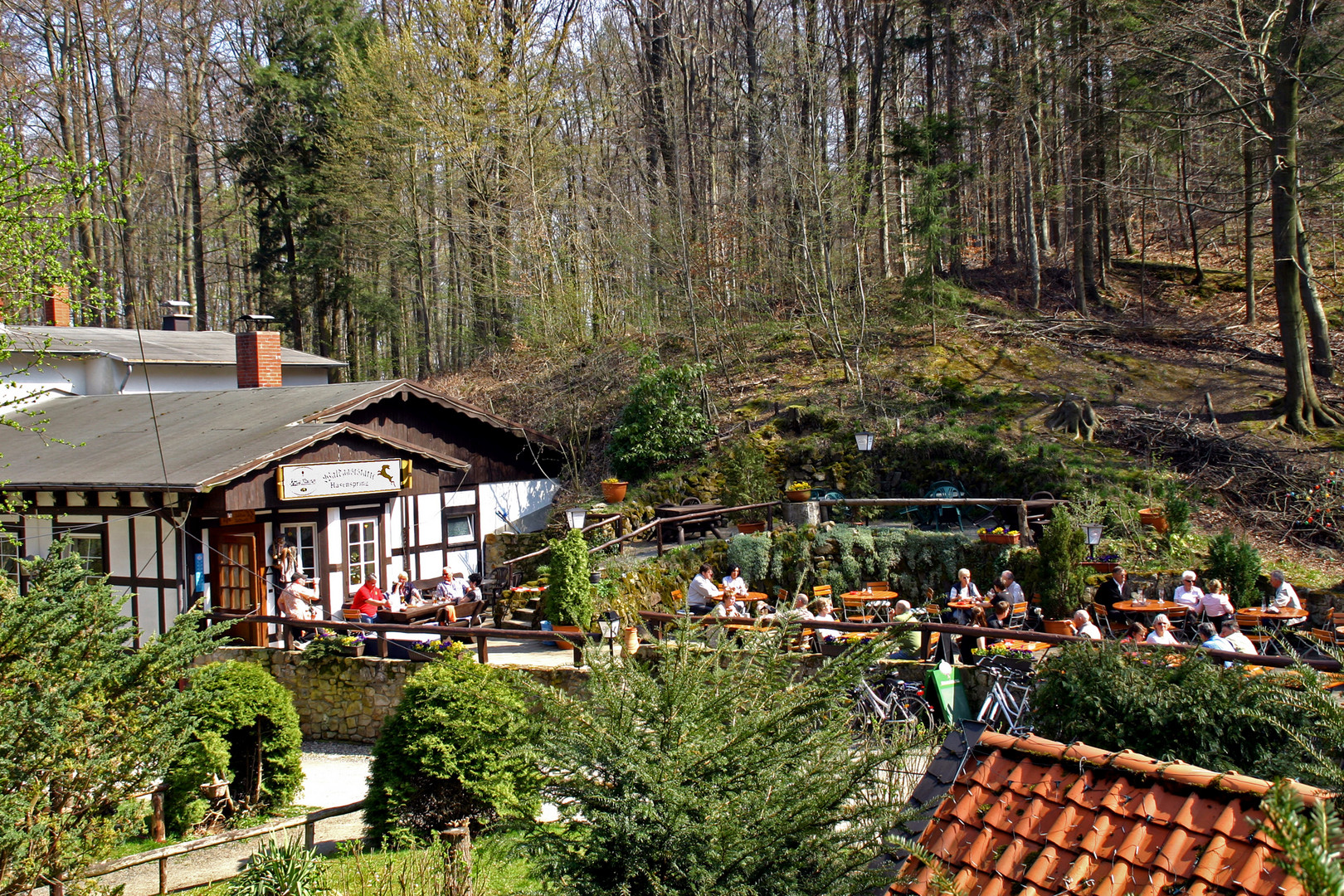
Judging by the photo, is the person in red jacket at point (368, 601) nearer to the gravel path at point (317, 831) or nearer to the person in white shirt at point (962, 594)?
the gravel path at point (317, 831)

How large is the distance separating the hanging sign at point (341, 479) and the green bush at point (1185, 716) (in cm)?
1184

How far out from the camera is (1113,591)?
12.7 m

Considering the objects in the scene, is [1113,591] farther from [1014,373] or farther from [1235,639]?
[1014,373]

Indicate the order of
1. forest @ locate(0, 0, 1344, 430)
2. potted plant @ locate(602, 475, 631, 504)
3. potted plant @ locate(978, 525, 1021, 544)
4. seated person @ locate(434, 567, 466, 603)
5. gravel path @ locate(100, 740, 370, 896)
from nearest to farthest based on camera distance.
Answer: gravel path @ locate(100, 740, 370, 896)
potted plant @ locate(978, 525, 1021, 544)
seated person @ locate(434, 567, 466, 603)
potted plant @ locate(602, 475, 631, 504)
forest @ locate(0, 0, 1344, 430)

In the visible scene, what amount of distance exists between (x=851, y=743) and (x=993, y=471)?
14.9m

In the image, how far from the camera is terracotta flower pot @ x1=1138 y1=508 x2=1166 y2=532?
1458 cm

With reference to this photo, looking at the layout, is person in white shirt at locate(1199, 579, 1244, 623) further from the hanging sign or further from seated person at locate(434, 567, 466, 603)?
the hanging sign

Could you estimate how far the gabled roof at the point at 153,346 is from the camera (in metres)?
20.7

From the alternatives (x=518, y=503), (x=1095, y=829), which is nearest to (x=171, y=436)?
(x=518, y=503)

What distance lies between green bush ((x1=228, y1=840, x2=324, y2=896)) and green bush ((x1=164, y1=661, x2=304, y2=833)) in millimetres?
3344

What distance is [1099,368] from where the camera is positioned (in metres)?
21.4

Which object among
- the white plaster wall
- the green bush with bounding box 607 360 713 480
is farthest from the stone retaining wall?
the green bush with bounding box 607 360 713 480

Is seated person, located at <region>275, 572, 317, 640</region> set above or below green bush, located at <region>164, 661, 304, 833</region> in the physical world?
above

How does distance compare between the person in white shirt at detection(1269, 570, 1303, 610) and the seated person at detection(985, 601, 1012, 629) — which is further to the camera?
the seated person at detection(985, 601, 1012, 629)
